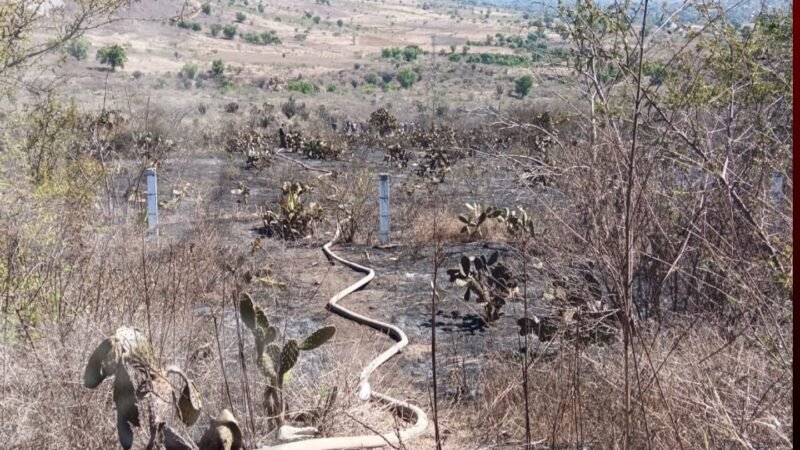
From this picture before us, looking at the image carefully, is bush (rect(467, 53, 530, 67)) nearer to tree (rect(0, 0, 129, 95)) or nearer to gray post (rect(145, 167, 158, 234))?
gray post (rect(145, 167, 158, 234))

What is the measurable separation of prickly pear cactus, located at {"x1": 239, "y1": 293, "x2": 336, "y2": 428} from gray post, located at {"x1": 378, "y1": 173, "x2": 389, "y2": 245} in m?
7.05

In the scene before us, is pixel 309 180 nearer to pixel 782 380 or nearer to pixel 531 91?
pixel 782 380

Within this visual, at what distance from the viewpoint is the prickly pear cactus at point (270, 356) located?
15.3 ft

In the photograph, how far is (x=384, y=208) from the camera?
39.4 ft

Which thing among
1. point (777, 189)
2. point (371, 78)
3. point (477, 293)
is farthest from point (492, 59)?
point (777, 189)

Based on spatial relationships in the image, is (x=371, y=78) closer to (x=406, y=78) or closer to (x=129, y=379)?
(x=406, y=78)

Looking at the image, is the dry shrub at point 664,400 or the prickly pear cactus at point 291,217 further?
the prickly pear cactus at point 291,217

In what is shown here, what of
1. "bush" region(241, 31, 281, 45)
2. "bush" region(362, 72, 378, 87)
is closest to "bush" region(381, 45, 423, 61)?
"bush" region(241, 31, 281, 45)

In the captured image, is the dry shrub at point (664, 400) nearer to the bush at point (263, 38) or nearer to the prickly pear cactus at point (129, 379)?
the prickly pear cactus at point (129, 379)

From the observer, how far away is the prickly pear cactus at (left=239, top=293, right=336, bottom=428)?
15.3ft

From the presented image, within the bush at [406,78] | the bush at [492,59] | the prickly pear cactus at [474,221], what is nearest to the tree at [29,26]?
the prickly pear cactus at [474,221]

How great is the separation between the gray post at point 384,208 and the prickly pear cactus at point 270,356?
705cm

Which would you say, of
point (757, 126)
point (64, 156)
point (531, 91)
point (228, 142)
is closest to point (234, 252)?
point (64, 156)

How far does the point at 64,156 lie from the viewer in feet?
26.4
